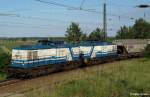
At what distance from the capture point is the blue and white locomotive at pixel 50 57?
2753 cm

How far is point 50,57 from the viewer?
30484 mm

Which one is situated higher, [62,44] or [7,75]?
[62,44]

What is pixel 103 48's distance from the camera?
138 feet

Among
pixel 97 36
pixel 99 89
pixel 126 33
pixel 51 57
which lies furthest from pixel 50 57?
pixel 126 33

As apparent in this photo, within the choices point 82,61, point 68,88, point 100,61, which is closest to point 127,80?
point 68,88

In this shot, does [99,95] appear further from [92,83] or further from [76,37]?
[76,37]

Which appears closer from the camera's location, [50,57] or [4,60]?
[4,60]

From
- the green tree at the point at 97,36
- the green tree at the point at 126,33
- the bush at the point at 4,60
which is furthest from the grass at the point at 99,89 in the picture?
the green tree at the point at 126,33

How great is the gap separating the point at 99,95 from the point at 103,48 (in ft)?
82.2

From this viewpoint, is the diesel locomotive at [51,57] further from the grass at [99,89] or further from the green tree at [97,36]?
the green tree at [97,36]

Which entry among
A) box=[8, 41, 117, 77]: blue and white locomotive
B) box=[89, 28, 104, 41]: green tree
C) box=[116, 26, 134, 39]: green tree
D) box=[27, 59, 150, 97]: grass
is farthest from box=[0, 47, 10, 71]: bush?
box=[116, 26, 134, 39]: green tree

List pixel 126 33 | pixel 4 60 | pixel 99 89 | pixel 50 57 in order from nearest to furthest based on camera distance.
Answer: pixel 99 89
pixel 4 60
pixel 50 57
pixel 126 33

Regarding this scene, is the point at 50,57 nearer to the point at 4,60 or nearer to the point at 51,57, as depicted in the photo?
the point at 51,57

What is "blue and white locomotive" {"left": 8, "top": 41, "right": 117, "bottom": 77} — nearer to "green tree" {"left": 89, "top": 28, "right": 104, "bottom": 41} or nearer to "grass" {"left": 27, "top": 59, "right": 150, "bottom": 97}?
"grass" {"left": 27, "top": 59, "right": 150, "bottom": 97}
